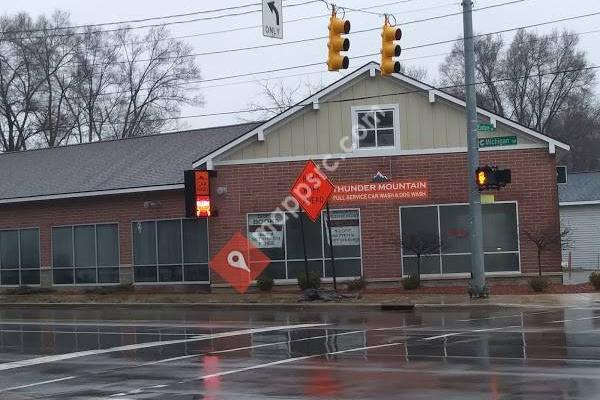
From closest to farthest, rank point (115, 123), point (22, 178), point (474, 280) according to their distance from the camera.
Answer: point (474, 280) → point (22, 178) → point (115, 123)

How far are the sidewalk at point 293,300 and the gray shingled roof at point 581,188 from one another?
20.5 meters

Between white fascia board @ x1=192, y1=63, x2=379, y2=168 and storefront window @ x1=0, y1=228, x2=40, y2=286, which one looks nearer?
white fascia board @ x1=192, y1=63, x2=379, y2=168

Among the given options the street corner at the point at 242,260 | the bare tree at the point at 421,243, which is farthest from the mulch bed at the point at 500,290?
the street corner at the point at 242,260

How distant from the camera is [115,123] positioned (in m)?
61.2

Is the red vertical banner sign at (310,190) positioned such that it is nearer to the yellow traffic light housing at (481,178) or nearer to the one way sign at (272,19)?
the yellow traffic light housing at (481,178)

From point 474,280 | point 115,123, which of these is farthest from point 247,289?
point 115,123

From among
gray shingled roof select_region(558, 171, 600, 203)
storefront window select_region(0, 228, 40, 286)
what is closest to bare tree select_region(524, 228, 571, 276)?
gray shingled roof select_region(558, 171, 600, 203)

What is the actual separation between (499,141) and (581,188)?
22907 millimetres

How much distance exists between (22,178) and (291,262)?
14.9 metres

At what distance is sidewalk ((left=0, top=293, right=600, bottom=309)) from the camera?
23.1 metres

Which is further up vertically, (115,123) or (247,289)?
(115,123)

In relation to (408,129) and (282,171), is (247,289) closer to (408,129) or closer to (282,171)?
(282,171)

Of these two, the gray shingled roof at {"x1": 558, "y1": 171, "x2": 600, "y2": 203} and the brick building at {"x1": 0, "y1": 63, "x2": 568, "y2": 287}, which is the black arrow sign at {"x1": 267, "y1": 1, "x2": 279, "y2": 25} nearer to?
the brick building at {"x1": 0, "y1": 63, "x2": 568, "y2": 287}

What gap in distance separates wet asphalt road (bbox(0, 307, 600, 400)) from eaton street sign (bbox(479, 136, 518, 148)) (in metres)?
4.92
